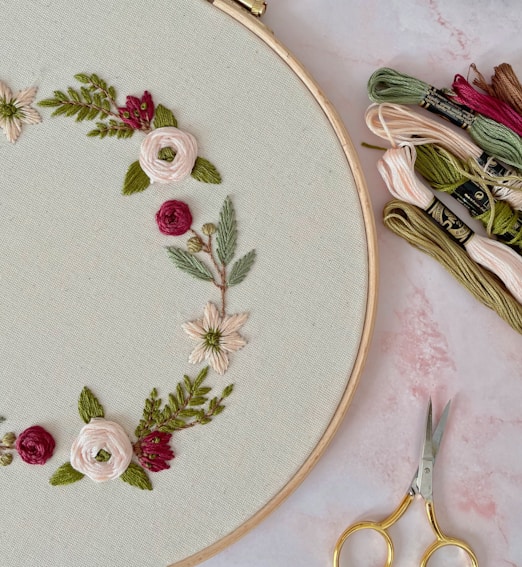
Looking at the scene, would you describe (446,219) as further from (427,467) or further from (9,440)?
(9,440)

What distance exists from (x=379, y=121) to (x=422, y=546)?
70cm

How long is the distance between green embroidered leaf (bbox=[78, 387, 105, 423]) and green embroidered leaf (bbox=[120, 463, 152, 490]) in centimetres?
9

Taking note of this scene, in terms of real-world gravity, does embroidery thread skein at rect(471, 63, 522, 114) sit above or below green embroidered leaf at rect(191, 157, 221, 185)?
above

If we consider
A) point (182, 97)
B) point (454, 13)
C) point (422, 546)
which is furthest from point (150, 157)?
point (422, 546)

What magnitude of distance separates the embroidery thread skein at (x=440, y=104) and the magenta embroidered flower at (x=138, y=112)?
351 millimetres

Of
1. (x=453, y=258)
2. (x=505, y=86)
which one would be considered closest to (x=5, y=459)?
(x=453, y=258)

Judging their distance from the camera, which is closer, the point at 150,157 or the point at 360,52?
the point at 150,157

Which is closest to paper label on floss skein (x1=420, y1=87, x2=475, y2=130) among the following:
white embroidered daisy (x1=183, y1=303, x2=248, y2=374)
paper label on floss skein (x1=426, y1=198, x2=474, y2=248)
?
paper label on floss skein (x1=426, y1=198, x2=474, y2=248)

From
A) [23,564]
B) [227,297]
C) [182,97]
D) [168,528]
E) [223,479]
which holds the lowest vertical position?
[23,564]

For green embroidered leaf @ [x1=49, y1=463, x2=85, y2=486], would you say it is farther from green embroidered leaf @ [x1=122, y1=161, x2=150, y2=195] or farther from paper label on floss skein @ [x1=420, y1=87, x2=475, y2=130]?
paper label on floss skein @ [x1=420, y1=87, x2=475, y2=130]

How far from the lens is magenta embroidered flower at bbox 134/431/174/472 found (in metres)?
0.96

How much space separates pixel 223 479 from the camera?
0.98 m

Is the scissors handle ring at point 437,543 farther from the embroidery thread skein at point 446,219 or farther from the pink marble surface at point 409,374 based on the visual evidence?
the embroidery thread skein at point 446,219

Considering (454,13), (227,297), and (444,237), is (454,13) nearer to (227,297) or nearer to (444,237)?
(444,237)
